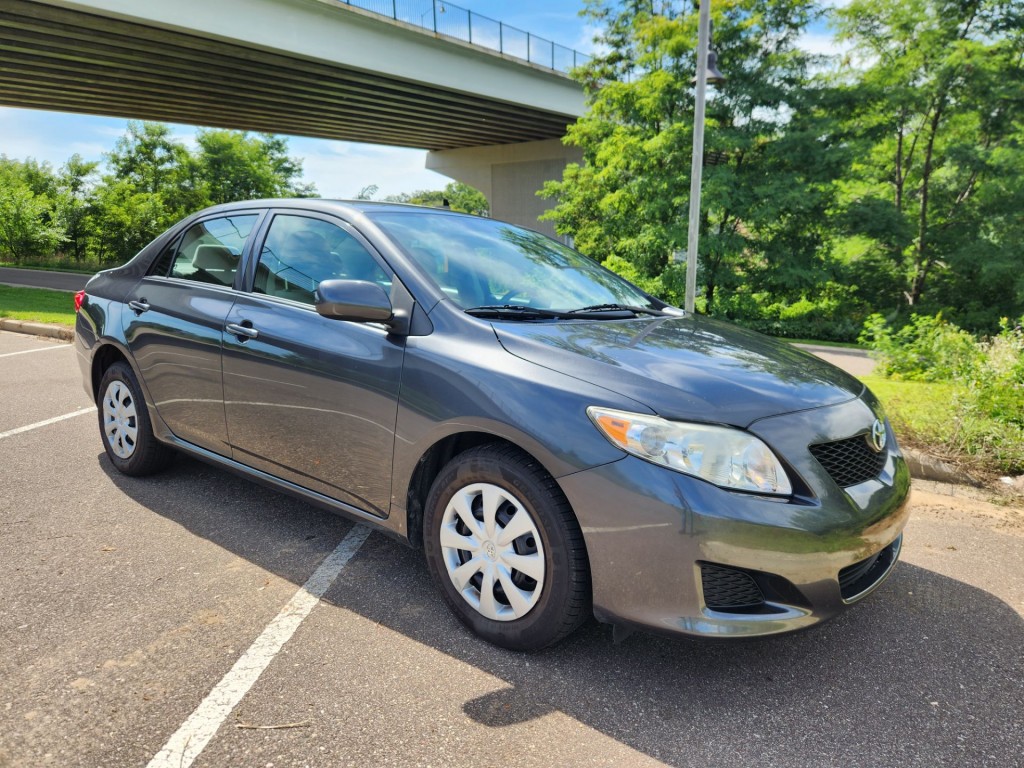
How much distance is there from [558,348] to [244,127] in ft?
115

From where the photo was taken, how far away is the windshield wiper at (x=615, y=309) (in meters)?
3.15

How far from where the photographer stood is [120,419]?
4246 mm

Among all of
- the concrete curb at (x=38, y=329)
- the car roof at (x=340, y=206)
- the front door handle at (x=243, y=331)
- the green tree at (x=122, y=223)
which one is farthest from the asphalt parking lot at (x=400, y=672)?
the green tree at (x=122, y=223)

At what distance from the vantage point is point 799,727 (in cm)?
220

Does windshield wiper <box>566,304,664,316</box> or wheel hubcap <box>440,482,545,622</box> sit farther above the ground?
windshield wiper <box>566,304,664,316</box>

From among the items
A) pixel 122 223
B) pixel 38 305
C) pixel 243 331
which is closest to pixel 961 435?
pixel 243 331

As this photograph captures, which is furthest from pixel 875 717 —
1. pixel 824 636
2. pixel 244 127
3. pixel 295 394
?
pixel 244 127

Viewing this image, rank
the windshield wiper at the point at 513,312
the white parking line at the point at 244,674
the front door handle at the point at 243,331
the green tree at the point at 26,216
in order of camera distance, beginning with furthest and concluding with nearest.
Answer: the green tree at the point at 26,216
the front door handle at the point at 243,331
the windshield wiper at the point at 513,312
the white parking line at the point at 244,674

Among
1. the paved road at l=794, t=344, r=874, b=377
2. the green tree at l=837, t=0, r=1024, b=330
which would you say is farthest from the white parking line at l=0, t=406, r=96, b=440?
the green tree at l=837, t=0, r=1024, b=330

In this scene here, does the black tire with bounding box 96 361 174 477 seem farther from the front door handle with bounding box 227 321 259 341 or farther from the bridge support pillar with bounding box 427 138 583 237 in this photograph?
the bridge support pillar with bounding box 427 138 583 237

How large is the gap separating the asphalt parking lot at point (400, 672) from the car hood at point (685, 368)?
79 cm

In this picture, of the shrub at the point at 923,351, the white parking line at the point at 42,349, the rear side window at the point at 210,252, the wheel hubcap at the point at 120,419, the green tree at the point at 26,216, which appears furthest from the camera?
the green tree at the point at 26,216

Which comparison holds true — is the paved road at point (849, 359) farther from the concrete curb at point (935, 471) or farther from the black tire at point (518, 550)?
the black tire at point (518, 550)

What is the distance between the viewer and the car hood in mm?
2301
